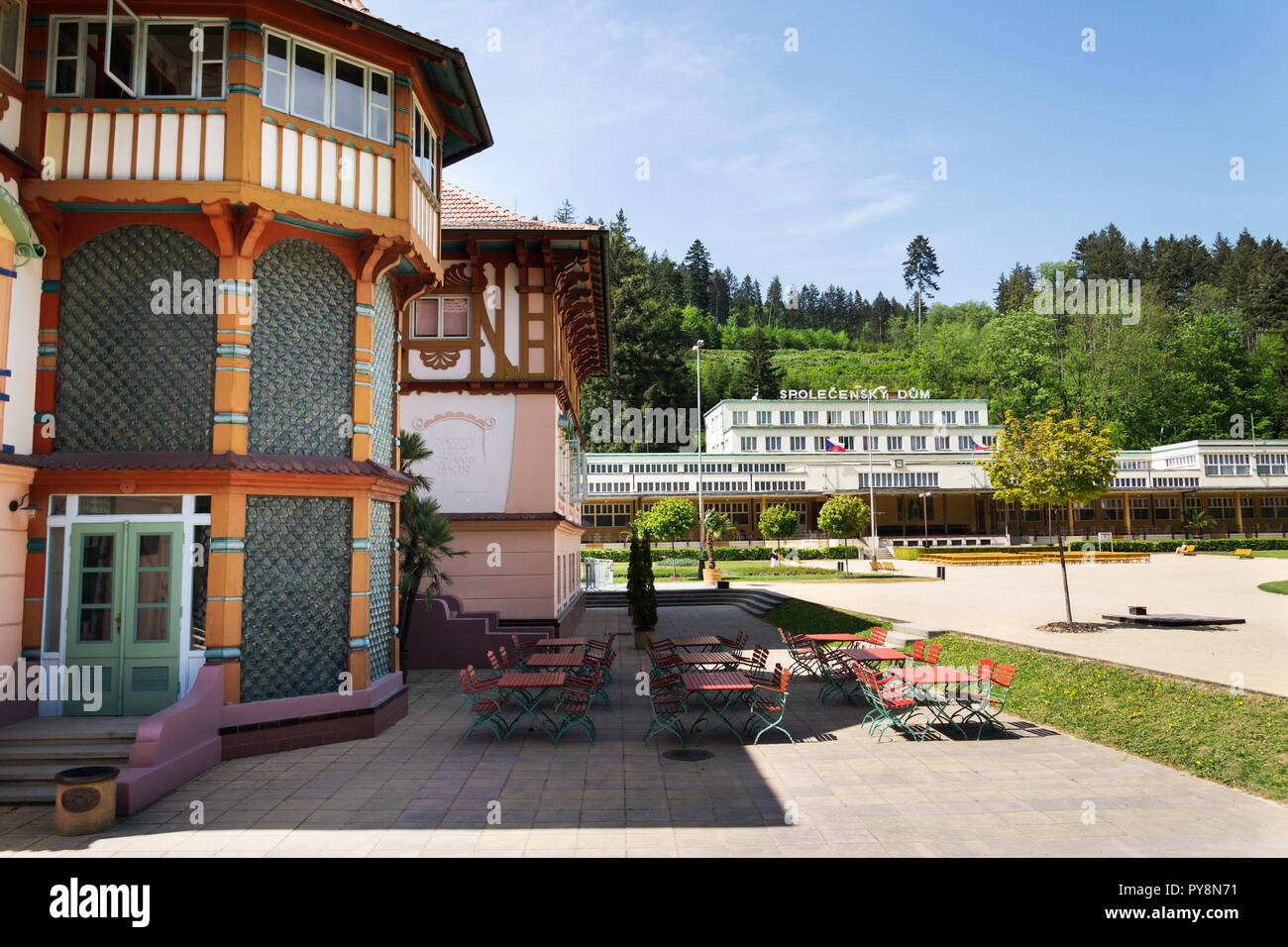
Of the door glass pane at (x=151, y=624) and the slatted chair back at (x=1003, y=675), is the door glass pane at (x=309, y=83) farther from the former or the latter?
the slatted chair back at (x=1003, y=675)

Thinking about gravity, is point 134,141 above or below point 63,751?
above

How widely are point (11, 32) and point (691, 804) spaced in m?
11.9

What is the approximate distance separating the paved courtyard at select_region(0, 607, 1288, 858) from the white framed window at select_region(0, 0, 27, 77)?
851cm

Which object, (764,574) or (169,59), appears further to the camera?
(764,574)

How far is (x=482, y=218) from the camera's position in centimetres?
1734

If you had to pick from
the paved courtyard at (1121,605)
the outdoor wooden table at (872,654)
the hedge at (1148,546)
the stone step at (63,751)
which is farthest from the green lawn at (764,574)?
the stone step at (63,751)

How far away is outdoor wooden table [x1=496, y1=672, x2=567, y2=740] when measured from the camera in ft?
33.6

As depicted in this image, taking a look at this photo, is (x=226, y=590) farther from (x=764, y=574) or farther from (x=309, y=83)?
(x=764, y=574)

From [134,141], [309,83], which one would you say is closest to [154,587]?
[134,141]

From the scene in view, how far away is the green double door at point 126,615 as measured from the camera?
9227mm

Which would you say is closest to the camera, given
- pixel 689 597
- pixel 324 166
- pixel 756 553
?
pixel 324 166

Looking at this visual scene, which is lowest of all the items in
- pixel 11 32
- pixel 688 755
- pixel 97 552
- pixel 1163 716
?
pixel 688 755

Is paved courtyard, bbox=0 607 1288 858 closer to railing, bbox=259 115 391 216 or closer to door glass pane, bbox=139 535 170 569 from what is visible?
door glass pane, bbox=139 535 170 569
